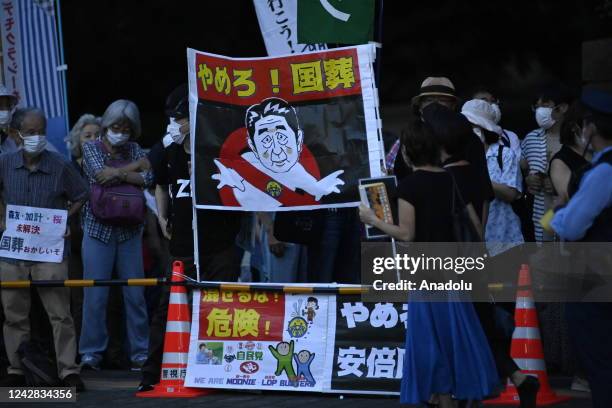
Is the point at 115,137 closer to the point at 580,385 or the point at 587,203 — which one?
the point at 580,385

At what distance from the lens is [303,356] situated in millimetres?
9461

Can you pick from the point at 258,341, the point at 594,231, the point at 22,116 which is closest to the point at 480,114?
the point at 258,341

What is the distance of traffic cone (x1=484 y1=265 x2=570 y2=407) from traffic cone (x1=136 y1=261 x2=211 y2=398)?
227 cm

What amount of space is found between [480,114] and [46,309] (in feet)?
12.3

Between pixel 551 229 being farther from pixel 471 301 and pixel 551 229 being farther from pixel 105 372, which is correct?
pixel 105 372

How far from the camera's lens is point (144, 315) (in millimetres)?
11789

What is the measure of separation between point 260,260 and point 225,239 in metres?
1.84

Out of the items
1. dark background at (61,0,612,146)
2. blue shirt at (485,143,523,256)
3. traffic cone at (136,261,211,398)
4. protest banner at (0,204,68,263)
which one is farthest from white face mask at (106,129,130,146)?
dark background at (61,0,612,146)

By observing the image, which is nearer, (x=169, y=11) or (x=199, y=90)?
(x=199, y=90)

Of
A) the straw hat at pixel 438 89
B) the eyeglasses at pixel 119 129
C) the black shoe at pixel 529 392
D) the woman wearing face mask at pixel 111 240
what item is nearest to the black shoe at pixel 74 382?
the woman wearing face mask at pixel 111 240

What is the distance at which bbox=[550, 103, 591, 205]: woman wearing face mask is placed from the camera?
782cm

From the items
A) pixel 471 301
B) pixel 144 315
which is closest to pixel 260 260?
pixel 144 315

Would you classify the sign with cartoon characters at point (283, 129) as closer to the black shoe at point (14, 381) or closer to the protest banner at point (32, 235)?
the protest banner at point (32, 235)

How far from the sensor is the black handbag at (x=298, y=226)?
10844 mm
